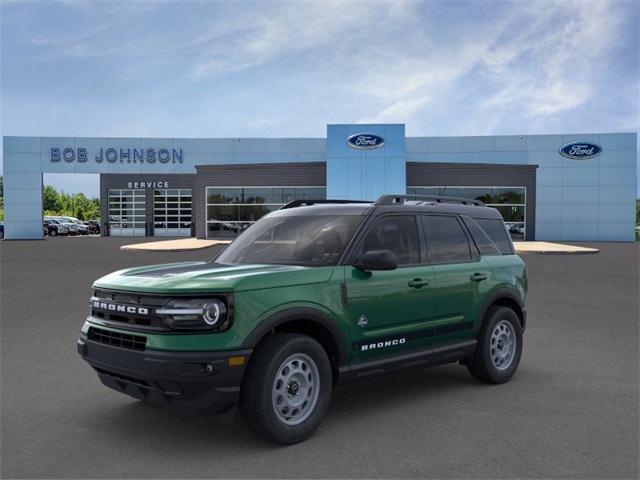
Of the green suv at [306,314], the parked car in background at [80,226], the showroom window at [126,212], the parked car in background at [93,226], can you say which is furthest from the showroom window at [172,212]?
the green suv at [306,314]

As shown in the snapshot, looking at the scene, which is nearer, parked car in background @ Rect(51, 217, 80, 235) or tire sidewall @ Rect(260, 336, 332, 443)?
tire sidewall @ Rect(260, 336, 332, 443)

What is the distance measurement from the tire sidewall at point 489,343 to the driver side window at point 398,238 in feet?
4.03

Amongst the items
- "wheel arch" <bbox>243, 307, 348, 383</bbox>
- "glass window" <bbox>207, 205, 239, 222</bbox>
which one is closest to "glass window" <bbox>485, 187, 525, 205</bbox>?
"glass window" <bbox>207, 205, 239, 222</bbox>

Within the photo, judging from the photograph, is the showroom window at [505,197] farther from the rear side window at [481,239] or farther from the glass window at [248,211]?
the rear side window at [481,239]

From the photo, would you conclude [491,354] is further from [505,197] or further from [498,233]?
[505,197]

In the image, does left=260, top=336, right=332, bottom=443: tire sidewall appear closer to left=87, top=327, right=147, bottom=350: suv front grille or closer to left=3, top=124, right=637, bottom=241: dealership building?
left=87, top=327, right=147, bottom=350: suv front grille

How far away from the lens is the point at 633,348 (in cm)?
806

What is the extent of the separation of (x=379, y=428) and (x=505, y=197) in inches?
1689

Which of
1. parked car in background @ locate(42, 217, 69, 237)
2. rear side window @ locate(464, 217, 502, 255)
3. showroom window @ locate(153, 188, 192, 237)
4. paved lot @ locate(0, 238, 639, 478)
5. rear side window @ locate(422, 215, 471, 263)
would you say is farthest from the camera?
parked car in background @ locate(42, 217, 69, 237)

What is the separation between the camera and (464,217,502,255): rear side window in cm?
657

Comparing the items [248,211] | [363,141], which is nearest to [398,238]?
[363,141]

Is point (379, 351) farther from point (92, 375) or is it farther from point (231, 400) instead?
point (92, 375)

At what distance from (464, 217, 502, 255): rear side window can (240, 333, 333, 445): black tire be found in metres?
2.60

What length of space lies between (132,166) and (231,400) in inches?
2036
